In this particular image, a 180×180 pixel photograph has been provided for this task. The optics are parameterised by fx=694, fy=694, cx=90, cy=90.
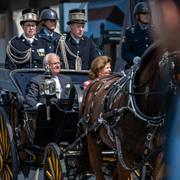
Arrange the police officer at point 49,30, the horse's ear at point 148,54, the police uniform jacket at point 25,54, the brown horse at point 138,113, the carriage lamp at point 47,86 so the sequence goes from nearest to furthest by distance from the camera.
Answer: the brown horse at point 138,113, the horse's ear at point 148,54, the carriage lamp at point 47,86, the police uniform jacket at point 25,54, the police officer at point 49,30

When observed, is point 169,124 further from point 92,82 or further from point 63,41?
point 63,41

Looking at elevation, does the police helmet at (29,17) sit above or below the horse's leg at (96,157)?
above

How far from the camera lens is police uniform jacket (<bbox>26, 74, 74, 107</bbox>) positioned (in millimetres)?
6895

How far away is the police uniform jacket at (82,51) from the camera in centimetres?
813

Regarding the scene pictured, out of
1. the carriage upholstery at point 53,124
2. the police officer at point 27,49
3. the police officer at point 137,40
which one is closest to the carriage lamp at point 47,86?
the carriage upholstery at point 53,124

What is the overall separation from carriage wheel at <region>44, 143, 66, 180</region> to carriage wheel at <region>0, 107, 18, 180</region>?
1.68ft

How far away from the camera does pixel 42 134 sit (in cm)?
686

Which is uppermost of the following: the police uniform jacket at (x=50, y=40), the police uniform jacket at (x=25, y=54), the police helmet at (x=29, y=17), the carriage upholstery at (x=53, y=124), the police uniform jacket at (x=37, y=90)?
the police helmet at (x=29, y=17)

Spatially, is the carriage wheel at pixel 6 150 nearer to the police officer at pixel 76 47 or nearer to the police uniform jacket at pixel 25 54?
the police uniform jacket at pixel 25 54

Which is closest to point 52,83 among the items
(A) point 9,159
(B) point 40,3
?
(A) point 9,159

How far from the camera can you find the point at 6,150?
289 inches

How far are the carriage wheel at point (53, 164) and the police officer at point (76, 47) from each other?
1.85 metres

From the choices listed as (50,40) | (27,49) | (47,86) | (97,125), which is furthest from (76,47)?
(97,125)

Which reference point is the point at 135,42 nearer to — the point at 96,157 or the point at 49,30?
the point at 49,30
